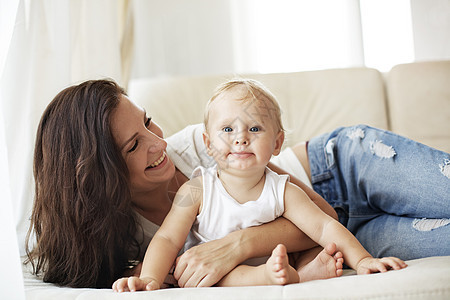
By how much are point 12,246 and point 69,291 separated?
17 cm

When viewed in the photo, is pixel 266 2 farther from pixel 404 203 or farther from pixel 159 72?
pixel 404 203

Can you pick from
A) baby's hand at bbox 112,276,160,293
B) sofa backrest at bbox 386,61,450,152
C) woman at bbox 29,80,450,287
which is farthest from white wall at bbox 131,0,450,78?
baby's hand at bbox 112,276,160,293

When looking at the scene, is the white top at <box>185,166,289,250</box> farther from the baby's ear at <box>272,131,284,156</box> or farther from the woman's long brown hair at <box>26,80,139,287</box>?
the woman's long brown hair at <box>26,80,139,287</box>

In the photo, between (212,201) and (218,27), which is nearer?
(212,201)

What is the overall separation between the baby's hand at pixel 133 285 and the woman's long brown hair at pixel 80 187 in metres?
0.21

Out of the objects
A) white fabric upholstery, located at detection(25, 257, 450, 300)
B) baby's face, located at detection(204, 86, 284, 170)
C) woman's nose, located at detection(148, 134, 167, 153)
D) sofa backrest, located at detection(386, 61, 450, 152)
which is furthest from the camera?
sofa backrest, located at detection(386, 61, 450, 152)

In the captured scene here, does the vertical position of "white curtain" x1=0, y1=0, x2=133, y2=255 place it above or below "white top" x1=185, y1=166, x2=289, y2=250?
above

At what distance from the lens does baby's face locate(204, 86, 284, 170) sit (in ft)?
3.20

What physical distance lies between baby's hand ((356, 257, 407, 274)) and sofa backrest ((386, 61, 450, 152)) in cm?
111

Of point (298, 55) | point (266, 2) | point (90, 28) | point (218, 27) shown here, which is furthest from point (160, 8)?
point (90, 28)

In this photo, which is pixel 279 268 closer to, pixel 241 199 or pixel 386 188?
pixel 241 199

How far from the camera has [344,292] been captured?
76cm

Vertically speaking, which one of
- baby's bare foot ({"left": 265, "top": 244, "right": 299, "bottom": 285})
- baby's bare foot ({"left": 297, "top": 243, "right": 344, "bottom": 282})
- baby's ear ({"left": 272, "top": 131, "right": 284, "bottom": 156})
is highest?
baby's ear ({"left": 272, "top": 131, "right": 284, "bottom": 156})

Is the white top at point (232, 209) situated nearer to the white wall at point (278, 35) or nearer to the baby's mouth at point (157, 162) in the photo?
the baby's mouth at point (157, 162)
